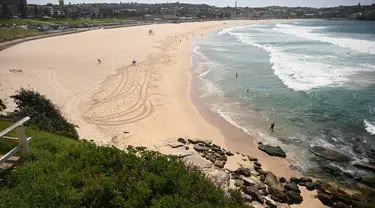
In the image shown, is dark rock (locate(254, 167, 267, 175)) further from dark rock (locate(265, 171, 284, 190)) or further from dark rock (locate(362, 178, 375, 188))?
dark rock (locate(362, 178, 375, 188))

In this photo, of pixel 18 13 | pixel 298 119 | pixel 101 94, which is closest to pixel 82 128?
pixel 101 94

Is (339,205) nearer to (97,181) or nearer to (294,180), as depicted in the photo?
(294,180)

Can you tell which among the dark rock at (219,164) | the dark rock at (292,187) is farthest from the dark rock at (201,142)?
the dark rock at (292,187)

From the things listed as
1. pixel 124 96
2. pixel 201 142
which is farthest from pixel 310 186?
pixel 124 96

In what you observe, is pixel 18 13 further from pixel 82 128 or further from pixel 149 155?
pixel 149 155

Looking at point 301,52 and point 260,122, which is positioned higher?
point 301,52

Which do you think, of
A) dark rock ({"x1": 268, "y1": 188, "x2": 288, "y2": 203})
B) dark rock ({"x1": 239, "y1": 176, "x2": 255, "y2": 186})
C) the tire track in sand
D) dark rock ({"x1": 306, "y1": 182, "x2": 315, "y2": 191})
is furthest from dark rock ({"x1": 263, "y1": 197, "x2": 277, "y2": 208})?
the tire track in sand
